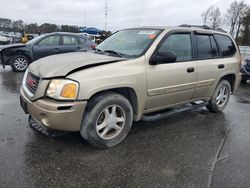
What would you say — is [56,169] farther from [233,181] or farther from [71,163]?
[233,181]

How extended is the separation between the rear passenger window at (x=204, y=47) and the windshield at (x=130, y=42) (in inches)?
39.3

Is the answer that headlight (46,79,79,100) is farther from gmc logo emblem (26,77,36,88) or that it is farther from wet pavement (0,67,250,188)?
wet pavement (0,67,250,188)

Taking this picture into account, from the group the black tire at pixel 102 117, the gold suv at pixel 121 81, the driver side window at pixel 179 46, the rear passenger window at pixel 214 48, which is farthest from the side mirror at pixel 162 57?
the rear passenger window at pixel 214 48

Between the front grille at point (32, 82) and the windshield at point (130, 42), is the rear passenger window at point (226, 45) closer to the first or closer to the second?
the windshield at point (130, 42)

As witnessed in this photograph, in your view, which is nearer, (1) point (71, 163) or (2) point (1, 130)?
(1) point (71, 163)

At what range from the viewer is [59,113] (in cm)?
311

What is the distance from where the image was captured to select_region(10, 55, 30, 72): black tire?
10.1m

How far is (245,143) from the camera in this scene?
4.12 metres

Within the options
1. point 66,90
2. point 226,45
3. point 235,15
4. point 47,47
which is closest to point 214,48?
point 226,45

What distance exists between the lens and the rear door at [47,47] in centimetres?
1026

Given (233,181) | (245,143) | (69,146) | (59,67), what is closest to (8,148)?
(69,146)

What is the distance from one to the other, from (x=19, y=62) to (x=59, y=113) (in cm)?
801

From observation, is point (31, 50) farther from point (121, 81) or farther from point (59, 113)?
point (59, 113)

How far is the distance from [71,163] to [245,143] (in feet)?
8.91
